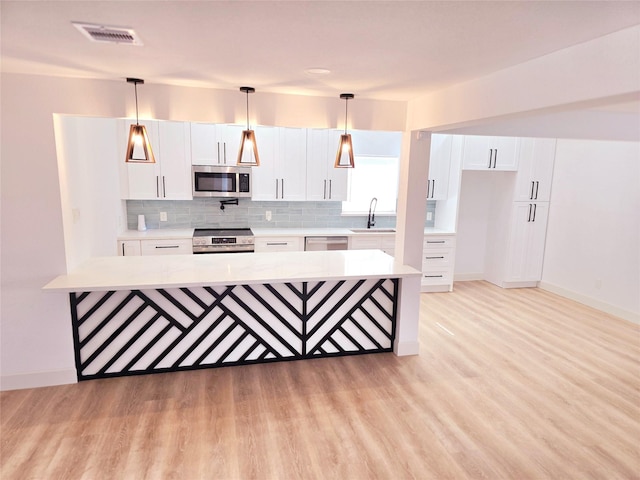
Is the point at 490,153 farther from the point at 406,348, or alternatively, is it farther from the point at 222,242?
the point at 222,242

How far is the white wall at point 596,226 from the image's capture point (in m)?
4.79

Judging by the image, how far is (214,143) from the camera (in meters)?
4.91

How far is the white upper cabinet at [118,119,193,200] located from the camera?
4.73 meters

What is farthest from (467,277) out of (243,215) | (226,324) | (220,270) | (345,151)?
(220,270)

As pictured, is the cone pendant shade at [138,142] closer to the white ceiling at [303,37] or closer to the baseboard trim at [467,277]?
the white ceiling at [303,37]

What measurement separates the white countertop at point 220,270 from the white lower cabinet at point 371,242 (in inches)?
51.0

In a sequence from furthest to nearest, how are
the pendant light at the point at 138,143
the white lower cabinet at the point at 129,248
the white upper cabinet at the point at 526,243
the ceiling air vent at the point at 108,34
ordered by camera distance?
the white upper cabinet at the point at 526,243
the white lower cabinet at the point at 129,248
the pendant light at the point at 138,143
the ceiling air vent at the point at 108,34

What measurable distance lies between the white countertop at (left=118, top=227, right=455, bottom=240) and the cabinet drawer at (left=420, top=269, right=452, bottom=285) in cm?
57

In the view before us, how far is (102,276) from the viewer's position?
9.98 ft

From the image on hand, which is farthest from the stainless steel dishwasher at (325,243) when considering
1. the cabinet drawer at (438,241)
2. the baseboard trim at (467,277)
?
the baseboard trim at (467,277)

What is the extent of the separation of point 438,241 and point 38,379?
470 cm

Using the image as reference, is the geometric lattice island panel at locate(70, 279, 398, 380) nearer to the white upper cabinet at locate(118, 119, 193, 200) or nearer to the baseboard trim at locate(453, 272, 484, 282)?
the white upper cabinet at locate(118, 119, 193, 200)

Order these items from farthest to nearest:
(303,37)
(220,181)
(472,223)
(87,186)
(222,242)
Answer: (472,223) < (220,181) < (222,242) < (87,186) < (303,37)

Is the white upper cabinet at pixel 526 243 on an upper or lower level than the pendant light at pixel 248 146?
lower
